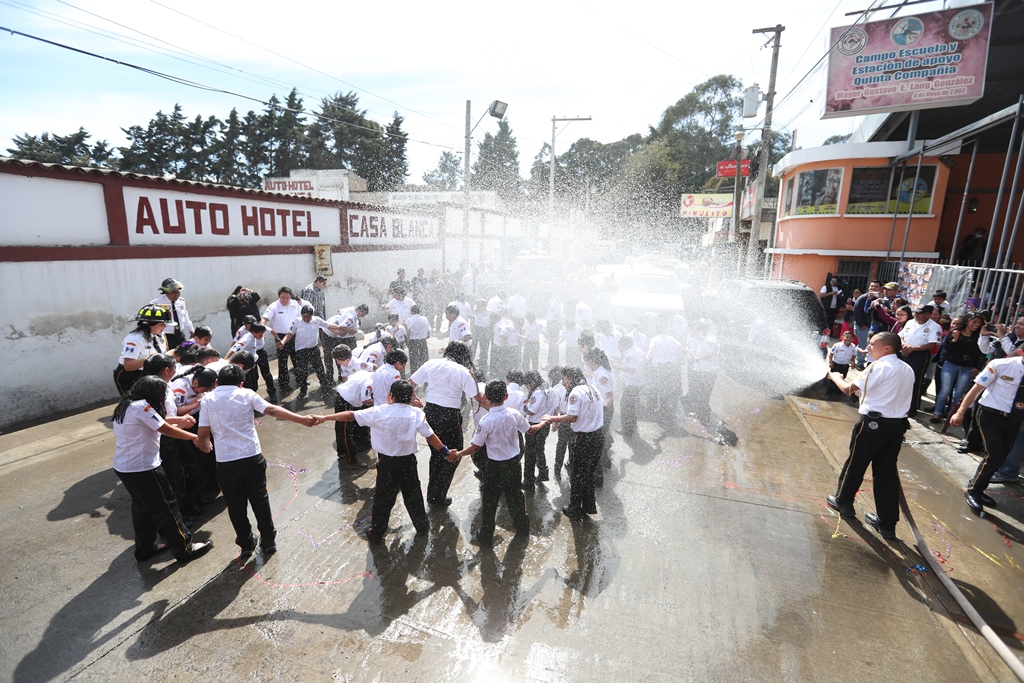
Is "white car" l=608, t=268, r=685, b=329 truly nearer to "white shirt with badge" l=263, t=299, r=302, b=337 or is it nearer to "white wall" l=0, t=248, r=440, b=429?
"white shirt with badge" l=263, t=299, r=302, b=337

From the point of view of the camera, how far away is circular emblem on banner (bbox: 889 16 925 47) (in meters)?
12.9

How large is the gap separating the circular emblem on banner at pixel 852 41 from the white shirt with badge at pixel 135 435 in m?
17.7

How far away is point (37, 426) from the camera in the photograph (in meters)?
6.63

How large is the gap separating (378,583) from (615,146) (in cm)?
8268

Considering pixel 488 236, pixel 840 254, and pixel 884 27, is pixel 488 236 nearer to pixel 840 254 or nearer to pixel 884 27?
pixel 840 254

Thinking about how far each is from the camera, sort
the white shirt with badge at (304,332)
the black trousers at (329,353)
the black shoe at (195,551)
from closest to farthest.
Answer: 1. the black shoe at (195,551)
2. the white shirt with badge at (304,332)
3. the black trousers at (329,353)

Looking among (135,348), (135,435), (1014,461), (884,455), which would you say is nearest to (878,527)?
(884,455)

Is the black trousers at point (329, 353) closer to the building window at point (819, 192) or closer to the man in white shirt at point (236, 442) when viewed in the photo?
the man in white shirt at point (236, 442)

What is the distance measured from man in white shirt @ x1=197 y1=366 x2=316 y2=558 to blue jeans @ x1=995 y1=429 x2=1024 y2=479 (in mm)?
7621

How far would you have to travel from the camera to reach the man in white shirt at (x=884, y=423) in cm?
443

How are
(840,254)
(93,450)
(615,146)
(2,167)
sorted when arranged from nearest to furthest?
(93,450) → (2,167) → (840,254) → (615,146)

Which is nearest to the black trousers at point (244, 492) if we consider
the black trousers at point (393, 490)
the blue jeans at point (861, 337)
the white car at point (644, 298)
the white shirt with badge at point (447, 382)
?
the black trousers at point (393, 490)

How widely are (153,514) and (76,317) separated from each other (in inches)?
215

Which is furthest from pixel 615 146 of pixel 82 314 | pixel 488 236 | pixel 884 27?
pixel 82 314
